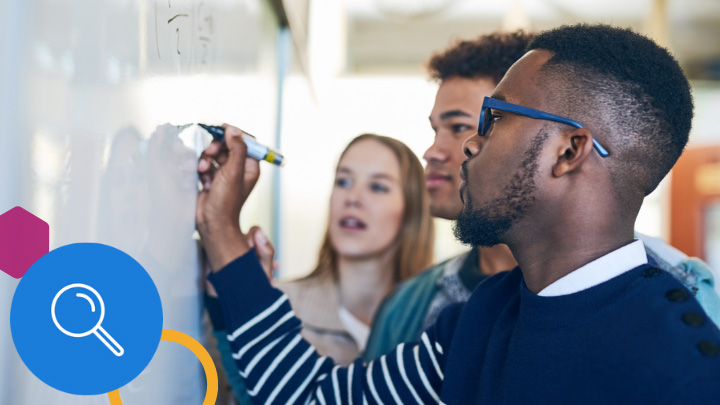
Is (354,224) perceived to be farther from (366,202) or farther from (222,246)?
(222,246)

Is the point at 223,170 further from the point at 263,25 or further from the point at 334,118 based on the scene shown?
the point at 334,118

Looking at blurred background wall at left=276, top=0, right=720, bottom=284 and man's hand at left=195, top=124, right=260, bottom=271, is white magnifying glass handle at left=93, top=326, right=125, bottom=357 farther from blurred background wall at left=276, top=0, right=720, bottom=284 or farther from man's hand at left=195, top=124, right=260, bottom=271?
blurred background wall at left=276, top=0, right=720, bottom=284

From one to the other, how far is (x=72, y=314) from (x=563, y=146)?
0.60 metres

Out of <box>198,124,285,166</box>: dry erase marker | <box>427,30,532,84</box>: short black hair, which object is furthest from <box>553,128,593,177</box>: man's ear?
<box>427,30,532,84</box>: short black hair

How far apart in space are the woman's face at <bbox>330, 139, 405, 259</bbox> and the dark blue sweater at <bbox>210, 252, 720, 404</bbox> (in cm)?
86

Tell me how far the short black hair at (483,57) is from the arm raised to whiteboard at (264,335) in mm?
723

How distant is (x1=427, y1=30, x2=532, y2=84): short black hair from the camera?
1.57 m

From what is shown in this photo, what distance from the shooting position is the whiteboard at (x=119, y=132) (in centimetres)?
49

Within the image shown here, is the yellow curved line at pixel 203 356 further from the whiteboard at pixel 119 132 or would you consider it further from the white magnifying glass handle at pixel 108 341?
the white magnifying glass handle at pixel 108 341

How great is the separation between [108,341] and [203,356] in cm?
40

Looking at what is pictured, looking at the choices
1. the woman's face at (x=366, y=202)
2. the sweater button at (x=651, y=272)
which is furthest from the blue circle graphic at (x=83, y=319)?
the woman's face at (x=366, y=202)

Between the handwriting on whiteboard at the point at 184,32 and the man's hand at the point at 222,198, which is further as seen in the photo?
the man's hand at the point at 222,198

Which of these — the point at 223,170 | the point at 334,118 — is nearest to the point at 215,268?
the point at 223,170

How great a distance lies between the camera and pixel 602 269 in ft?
2.63
